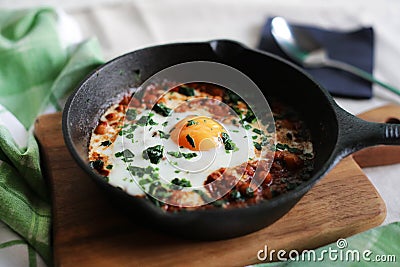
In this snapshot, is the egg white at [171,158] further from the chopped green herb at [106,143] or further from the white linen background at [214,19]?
the white linen background at [214,19]

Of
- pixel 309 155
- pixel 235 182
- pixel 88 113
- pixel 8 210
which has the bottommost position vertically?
pixel 8 210

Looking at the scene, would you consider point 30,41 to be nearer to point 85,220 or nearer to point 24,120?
point 24,120

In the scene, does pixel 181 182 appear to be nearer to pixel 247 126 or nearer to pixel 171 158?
pixel 171 158

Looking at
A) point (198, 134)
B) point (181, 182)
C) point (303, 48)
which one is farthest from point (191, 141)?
point (303, 48)

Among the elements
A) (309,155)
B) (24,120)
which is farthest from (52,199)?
(309,155)

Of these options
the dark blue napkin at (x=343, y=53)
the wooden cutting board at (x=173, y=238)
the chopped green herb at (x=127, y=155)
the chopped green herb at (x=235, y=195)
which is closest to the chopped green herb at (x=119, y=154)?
the chopped green herb at (x=127, y=155)

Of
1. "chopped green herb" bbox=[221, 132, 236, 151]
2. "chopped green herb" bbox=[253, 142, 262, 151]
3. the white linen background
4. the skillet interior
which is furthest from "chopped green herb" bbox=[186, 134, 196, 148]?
the white linen background
